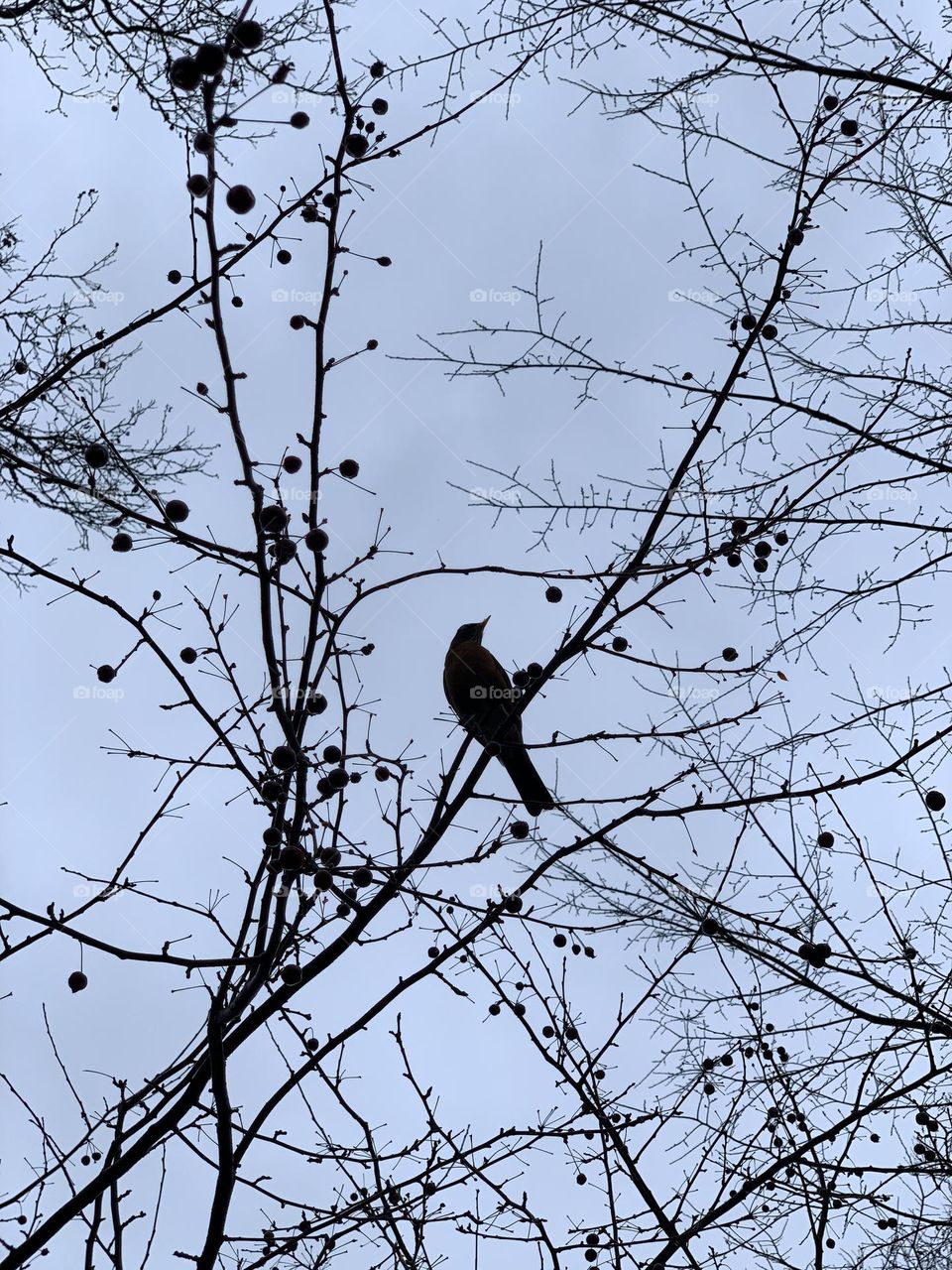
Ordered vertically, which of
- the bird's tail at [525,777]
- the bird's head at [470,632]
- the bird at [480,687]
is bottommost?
the bird's tail at [525,777]

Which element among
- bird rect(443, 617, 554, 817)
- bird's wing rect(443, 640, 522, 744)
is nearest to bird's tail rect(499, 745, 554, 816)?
bird rect(443, 617, 554, 817)

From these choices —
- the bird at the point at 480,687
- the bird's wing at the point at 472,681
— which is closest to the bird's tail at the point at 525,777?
the bird at the point at 480,687

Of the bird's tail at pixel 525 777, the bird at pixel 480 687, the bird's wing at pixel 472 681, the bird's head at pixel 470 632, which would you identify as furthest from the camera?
the bird's head at pixel 470 632

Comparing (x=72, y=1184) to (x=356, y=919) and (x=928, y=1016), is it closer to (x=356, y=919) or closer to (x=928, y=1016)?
(x=356, y=919)

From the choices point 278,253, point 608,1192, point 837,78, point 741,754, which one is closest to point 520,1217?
point 608,1192

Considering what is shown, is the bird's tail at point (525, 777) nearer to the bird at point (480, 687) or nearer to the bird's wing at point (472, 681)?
the bird at point (480, 687)

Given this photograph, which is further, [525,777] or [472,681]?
[472,681]

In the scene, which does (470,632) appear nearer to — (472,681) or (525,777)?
A: (472,681)

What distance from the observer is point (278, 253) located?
9.09 ft

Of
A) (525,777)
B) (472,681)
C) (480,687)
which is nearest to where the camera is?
(525,777)

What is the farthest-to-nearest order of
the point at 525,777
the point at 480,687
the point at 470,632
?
1. the point at 470,632
2. the point at 480,687
3. the point at 525,777

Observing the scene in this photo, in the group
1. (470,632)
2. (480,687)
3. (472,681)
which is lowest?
(480,687)

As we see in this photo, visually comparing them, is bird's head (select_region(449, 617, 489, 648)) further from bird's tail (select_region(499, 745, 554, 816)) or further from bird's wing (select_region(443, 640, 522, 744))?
bird's tail (select_region(499, 745, 554, 816))

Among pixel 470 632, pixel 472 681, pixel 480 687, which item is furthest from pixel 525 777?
pixel 470 632
